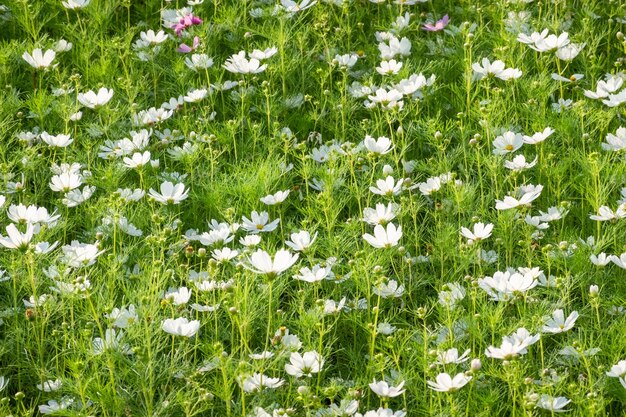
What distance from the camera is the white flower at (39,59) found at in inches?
144

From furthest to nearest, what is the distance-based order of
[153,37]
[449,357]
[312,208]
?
[153,37] < [312,208] < [449,357]

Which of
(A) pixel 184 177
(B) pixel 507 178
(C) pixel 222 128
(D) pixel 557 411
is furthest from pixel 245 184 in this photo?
(D) pixel 557 411

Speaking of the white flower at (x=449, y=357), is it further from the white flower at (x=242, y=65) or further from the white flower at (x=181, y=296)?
the white flower at (x=242, y=65)

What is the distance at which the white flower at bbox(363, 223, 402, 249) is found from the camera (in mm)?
2703

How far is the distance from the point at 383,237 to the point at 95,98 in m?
1.21

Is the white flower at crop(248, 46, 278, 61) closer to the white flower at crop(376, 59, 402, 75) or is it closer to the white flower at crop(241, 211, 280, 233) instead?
the white flower at crop(376, 59, 402, 75)

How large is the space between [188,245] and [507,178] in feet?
3.12

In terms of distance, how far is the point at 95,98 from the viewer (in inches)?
136

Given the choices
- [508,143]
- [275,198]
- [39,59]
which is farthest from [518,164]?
[39,59]

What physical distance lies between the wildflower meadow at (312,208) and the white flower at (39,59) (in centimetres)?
1

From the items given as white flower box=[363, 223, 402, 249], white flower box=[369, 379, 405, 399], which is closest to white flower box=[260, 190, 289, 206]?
white flower box=[363, 223, 402, 249]

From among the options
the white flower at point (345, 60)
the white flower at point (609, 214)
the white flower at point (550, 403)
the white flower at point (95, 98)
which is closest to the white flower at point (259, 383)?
the white flower at point (550, 403)

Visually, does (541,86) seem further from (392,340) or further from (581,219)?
(392,340)

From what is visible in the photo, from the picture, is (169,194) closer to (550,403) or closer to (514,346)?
(514,346)
